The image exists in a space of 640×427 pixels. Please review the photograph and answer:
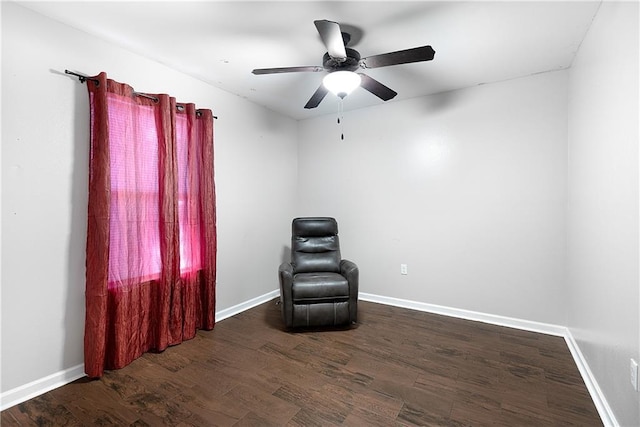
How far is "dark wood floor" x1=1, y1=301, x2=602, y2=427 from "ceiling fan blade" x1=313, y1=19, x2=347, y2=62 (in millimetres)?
2175

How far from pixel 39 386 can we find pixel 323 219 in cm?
267

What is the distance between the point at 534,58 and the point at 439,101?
3.01ft

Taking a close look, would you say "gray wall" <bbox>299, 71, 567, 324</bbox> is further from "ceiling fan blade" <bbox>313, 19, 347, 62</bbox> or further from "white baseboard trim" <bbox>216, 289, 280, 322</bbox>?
"ceiling fan blade" <bbox>313, 19, 347, 62</bbox>

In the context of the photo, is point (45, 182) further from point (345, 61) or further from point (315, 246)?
point (315, 246)

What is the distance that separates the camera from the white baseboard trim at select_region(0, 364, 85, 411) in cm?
175

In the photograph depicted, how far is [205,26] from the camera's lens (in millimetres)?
2004

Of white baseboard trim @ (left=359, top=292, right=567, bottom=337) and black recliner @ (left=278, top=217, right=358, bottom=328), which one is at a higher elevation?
black recliner @ (left=278, top=217, right=358, bottom=328)

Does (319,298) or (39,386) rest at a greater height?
(319,298)

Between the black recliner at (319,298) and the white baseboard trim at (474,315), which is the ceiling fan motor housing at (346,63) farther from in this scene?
the white baseboard trim at (474,315)

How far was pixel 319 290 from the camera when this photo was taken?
280 cm

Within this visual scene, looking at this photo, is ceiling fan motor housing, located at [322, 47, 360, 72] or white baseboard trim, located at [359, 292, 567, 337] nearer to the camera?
ceiling fan motor housing, located at [322, 47, 360, 72]

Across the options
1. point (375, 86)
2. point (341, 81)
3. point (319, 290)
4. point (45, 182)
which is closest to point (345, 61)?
point (341, 81)

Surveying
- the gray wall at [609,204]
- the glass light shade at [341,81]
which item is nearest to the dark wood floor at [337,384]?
the gray wall at [609,204]

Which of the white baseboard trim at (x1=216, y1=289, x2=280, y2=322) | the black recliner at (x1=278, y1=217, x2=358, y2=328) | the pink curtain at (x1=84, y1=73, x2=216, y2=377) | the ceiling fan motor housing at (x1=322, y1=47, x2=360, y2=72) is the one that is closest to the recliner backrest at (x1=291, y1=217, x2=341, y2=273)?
the black recliner at (x1=278, y1=217, x2=358, y2=328)
